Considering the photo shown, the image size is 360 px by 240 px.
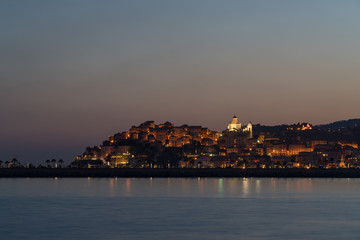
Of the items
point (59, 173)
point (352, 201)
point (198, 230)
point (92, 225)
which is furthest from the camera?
point (59, 173)

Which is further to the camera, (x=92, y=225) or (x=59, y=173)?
(x=59, y=173)

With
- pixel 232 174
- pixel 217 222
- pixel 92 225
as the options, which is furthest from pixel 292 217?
pixel 232 174

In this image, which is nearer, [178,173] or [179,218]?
[179,218]

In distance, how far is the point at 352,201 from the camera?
6650 cm

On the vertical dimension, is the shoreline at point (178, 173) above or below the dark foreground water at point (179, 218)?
above

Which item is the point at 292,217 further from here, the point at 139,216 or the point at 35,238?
the point at 35,238

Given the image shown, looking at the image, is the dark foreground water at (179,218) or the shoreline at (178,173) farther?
the shoreline at (178,173)

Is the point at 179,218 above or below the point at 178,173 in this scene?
below

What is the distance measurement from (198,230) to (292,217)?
11242 mm

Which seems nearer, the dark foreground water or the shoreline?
the dark foreground water

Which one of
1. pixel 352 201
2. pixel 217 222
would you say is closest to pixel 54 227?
pixel 217 222

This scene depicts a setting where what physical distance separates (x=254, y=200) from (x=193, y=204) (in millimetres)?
8968

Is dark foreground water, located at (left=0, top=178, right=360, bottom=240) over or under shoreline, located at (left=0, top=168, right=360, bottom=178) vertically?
under

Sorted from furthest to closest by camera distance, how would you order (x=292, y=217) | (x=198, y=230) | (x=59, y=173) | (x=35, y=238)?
(x=59, y=173) → (x=292, y=217) → (x=198, y=230) → (x=35, y=238)
